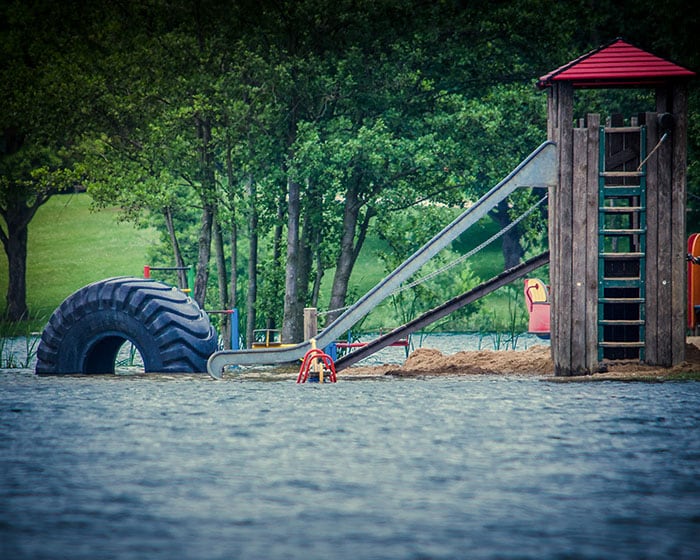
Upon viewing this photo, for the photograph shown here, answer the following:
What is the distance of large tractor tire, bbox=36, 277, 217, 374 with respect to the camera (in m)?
18.0

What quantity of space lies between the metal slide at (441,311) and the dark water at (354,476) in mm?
2670

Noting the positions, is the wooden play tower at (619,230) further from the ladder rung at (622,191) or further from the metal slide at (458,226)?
the metal slide at (458,226)

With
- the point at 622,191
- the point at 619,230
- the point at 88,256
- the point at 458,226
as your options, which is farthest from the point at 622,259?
the point at 88,256

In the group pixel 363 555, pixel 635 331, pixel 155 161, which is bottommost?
pixel 363 555

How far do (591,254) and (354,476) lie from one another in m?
8.86

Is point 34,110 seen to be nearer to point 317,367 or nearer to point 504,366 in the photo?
point 317,367

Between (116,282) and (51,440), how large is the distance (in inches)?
Answer: 298

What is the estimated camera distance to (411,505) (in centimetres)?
770

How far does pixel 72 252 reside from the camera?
5841 cm

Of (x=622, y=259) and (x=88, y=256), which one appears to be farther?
(x=88, y=256)

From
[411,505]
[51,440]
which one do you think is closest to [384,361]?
[51,440]

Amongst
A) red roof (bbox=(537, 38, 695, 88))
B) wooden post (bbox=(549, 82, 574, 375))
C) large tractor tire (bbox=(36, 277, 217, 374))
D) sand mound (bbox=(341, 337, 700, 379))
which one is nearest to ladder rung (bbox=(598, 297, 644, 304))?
wooden post (bbox=(549, 82, 574, 375))

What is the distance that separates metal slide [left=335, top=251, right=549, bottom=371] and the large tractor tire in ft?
7.31

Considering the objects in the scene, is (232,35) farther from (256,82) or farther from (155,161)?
(155,161)
